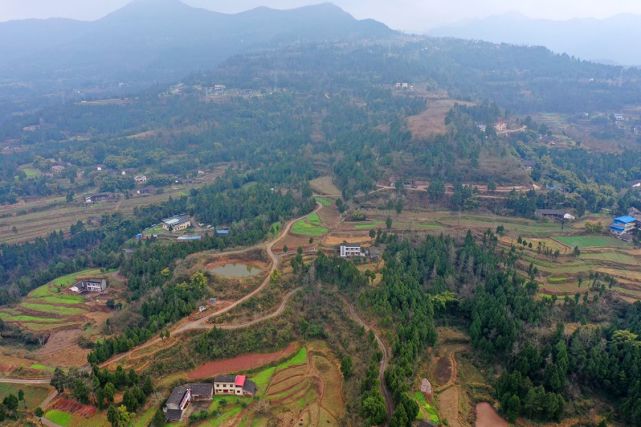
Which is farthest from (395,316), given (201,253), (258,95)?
(258,95)

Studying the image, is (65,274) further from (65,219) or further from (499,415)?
(499,415)

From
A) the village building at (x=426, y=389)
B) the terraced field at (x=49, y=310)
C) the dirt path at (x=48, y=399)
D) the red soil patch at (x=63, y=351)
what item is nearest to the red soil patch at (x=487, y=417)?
the village building at (x=426, y=389)

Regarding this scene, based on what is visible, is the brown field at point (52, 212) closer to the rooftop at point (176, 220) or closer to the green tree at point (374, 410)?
the rooftop at point (176, 220)

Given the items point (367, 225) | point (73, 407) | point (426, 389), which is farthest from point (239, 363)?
point (367, 225)

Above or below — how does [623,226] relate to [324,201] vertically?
above

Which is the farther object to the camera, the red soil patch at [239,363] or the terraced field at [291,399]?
the red soil patch at [239,363]

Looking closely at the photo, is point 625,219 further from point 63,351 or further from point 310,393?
point 63,351
